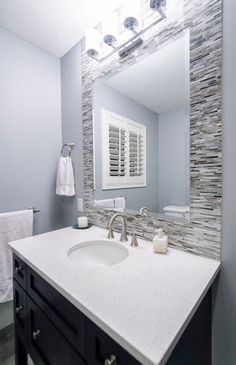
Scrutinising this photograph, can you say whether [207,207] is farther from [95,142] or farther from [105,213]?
[95,142]

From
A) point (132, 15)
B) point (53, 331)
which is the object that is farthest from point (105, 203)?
point (132, 15)

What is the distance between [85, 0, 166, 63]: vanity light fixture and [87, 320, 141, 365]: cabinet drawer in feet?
4.40

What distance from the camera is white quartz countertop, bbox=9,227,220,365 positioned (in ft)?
1.49

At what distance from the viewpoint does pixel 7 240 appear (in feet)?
4.60

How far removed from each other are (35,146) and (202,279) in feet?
4.98

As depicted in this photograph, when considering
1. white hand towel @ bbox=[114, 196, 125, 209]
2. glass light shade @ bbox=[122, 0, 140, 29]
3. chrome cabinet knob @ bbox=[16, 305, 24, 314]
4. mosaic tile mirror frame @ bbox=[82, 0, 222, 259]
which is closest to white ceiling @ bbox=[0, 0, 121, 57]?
glass light shade @ bbox=[122, 0, 140, 29]

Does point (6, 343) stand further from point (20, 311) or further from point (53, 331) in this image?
point (53, 331)

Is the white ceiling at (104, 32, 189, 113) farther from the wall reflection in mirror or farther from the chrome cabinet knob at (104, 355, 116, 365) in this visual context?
the chrome cabinet knob at (104, 355, 116, 365)

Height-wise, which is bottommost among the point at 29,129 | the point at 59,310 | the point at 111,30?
the point at 59,310

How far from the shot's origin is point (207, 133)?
2.68 feet

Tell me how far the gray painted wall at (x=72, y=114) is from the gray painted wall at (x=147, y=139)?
22 cm

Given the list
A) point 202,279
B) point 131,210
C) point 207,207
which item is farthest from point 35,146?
point 202,279

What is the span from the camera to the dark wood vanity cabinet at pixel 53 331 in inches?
21.6

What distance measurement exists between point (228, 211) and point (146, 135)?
60 cm
